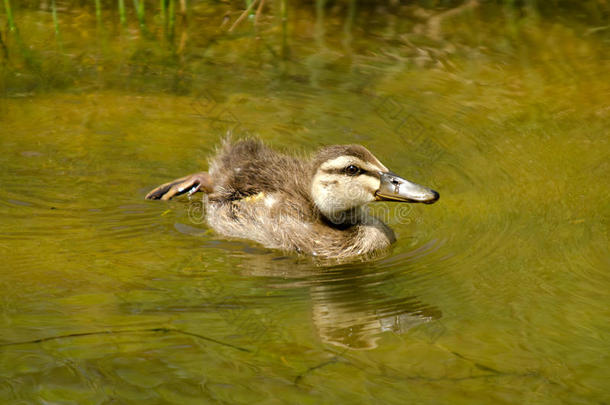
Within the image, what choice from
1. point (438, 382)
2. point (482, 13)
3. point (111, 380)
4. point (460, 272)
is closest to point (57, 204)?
point (111, 380)

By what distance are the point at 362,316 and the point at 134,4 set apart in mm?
6605

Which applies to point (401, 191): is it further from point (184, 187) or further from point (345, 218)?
point (184, 187)

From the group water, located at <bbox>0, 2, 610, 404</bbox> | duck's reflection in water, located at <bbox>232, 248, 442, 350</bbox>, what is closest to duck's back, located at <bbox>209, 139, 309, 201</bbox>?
water, located at <bbox>0, 2, 610, 404</bbox>

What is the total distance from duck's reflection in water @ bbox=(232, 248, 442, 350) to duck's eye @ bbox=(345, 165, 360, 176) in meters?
0.66

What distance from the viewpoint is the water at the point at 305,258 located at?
4598 millimetres

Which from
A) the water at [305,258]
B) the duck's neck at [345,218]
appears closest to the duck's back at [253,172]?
the duck's neck at [345,218]

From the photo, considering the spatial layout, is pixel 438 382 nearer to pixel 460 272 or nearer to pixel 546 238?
pixel 460 272

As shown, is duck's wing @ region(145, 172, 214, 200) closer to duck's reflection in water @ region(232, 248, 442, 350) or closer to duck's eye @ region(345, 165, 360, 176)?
duck's reflection in water @ region(232, 248, 442, 350)

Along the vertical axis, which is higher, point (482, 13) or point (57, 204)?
point (482, 13)

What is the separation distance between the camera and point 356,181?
6.37m

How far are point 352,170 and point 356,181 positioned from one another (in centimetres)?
9

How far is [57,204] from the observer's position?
6.75 metres

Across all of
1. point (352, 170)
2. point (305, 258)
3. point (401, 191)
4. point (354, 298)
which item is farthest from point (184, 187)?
point (354, 298)

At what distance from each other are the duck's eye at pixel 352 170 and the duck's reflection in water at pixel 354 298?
66 cm
